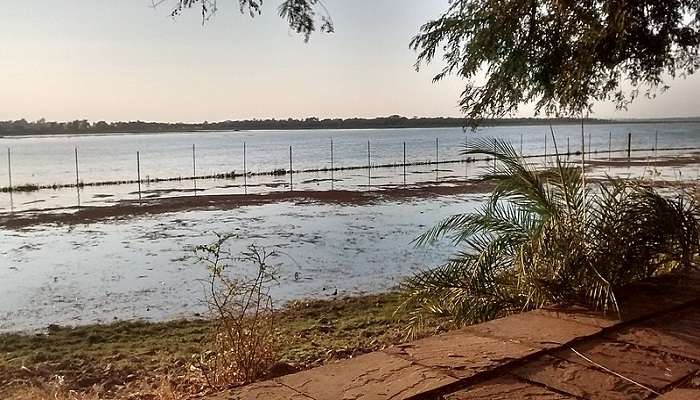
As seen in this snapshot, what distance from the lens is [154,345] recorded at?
856 centimetres

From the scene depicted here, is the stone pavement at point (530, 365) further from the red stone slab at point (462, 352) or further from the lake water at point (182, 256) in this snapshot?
the lake water at point (182, 256)

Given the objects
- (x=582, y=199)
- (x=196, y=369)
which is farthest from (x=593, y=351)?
(x=196, y=369)

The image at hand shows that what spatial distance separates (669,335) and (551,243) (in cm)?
137

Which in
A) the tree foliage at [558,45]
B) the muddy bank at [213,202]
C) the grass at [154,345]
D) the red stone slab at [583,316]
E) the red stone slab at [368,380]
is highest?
the tree foliage at [558,45]

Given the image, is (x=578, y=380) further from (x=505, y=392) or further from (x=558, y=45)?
(x=558, y=45)

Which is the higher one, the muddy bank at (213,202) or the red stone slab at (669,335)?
the red stone slab at (669,335)

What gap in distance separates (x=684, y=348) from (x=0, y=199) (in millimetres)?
33393

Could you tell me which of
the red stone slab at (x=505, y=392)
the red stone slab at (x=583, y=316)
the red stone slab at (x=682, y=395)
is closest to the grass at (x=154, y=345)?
the red stone slab at (x=583, y=316)

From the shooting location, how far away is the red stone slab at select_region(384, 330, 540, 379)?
3.07 m

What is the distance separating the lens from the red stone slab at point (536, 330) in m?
3.50

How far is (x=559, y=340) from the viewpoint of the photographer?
350cm

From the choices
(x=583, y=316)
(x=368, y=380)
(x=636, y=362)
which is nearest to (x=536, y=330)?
(x=583, y=316)

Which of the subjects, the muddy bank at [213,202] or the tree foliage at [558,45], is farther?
the muddy bank at [213,202]

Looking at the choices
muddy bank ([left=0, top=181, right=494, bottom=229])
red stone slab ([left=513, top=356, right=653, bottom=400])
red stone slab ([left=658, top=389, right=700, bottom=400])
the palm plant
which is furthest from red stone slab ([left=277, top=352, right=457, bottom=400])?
muddy bank ([left=0, top=181, right=494, bottom=229])
